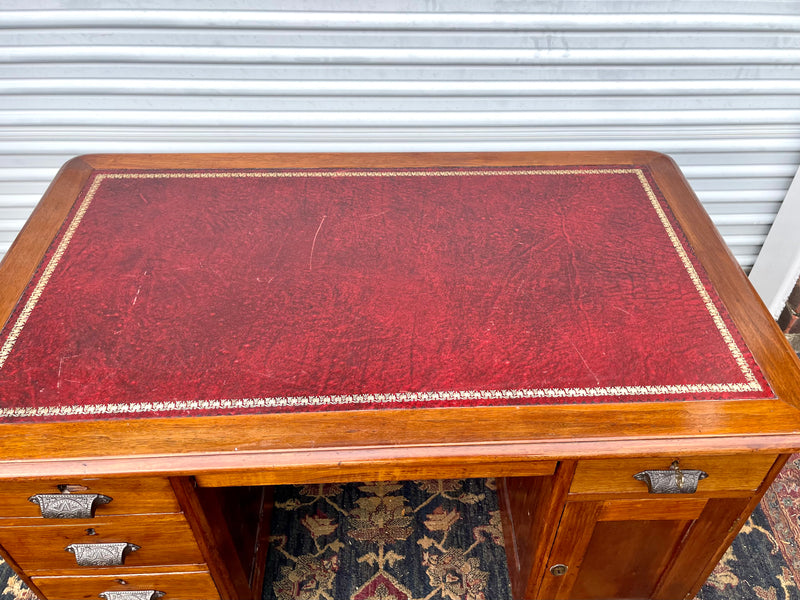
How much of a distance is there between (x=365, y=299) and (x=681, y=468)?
2.07ft

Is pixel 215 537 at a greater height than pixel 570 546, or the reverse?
pixel 570 546

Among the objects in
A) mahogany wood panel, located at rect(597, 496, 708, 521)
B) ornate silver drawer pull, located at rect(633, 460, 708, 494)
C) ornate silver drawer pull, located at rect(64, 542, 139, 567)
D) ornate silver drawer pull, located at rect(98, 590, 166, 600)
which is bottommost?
ornate silver drawer pull, located at rect(98, 590, 166, 600)

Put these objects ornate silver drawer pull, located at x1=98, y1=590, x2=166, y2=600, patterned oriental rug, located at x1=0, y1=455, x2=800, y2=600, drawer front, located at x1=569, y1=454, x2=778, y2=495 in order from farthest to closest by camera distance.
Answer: patterned oriental rug, located at x1=0, y1=455, x2=800, y2=600 < ornate silver drawer pull, located at x1=98, y1=590, x2=166, y2=600 < drawer front, located at x1=569, y1=454, x2=778, y2=495

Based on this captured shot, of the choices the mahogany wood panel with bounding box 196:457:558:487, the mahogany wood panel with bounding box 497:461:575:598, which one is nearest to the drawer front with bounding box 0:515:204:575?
the mahogany wood panel with bounding box 196:457:558:487

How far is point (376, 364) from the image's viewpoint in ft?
3.62

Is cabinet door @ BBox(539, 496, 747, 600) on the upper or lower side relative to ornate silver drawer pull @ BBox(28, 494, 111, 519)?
upper

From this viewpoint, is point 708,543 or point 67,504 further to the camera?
point 708,543

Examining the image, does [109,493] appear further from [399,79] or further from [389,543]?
[399,79]

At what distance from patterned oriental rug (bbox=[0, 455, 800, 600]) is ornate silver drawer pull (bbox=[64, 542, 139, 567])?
19.6 inches

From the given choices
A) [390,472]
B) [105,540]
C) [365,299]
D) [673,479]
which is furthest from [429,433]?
[105,540]

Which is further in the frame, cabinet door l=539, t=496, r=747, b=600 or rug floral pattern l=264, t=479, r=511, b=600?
rug floral pattern l=264, t=479, r=511, b=600

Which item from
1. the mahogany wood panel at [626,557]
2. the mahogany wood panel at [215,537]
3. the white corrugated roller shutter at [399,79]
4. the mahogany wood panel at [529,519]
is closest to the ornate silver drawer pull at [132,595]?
the mahogany wood panel at [215,537]

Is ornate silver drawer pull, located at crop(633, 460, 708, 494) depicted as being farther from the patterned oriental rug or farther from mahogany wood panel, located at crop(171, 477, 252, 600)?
mahogany wood panel, located at crop(171, 477, 252, 600)

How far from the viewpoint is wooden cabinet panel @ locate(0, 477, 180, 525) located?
1.03 meters
